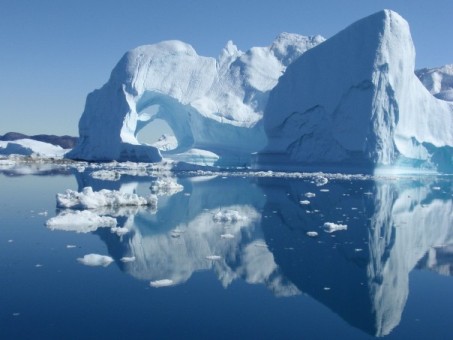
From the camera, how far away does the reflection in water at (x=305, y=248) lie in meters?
3.73

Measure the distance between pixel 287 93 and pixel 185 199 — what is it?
1224cm

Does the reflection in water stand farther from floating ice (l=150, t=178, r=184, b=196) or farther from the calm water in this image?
floating ice (l=150, t=178, r=184, b=196)

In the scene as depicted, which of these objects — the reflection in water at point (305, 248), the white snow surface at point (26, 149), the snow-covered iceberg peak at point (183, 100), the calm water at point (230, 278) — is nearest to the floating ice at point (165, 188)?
the reflection in water at point (305, 248)

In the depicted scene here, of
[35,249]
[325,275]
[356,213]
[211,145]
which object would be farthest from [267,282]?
[211,145]

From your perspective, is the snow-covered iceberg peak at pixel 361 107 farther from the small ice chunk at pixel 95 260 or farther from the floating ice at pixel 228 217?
the small ice chunk at pixel 95 260

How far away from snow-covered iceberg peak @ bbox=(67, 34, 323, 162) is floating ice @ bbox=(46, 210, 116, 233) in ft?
51.5

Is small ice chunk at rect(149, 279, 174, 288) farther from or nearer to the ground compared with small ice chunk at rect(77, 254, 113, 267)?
nearer to the ground

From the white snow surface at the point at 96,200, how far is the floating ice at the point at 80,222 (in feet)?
4.04

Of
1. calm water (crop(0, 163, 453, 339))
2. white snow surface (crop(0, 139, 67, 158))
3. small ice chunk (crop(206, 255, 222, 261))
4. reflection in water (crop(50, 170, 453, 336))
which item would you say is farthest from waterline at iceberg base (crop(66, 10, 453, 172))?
small ice chunk (crop(206, 255, 222, 261))

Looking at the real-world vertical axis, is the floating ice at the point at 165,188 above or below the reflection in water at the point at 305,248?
above

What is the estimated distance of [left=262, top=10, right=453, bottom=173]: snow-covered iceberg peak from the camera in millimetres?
17234

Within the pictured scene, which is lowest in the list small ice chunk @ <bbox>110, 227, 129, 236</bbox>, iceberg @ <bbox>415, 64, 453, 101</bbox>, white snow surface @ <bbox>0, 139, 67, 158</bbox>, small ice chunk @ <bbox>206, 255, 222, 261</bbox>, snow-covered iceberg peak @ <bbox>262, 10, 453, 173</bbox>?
small ice chunk @ <bbox>206, 255, 222, 261</bbox>

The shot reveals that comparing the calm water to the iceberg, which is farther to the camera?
the iceberg

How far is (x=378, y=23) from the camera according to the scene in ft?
57.7
